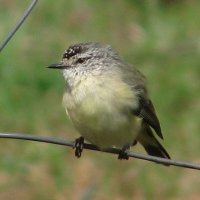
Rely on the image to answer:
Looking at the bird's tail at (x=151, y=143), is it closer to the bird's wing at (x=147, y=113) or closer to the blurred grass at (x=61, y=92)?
the bird's wing at (x=147, y=113)

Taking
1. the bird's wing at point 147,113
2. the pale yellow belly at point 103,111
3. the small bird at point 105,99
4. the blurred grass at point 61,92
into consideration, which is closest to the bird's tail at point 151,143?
the small bird at point 105,99

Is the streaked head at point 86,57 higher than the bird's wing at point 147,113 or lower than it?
higher

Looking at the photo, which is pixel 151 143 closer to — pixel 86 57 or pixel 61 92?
pixel 86 57

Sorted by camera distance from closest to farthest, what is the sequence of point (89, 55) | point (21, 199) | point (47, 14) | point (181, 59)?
point (89, 55), point (21, 199), point (181, 59), point (47, 14)

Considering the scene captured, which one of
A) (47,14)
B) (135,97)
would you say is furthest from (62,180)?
(47,14)

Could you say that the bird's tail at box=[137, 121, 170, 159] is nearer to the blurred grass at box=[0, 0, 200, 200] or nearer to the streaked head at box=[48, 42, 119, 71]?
the streaked head at box=[48, 42, 119, 71]

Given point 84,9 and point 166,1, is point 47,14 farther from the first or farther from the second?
point 166,1

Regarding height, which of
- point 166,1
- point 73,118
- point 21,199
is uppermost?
point 166,1
